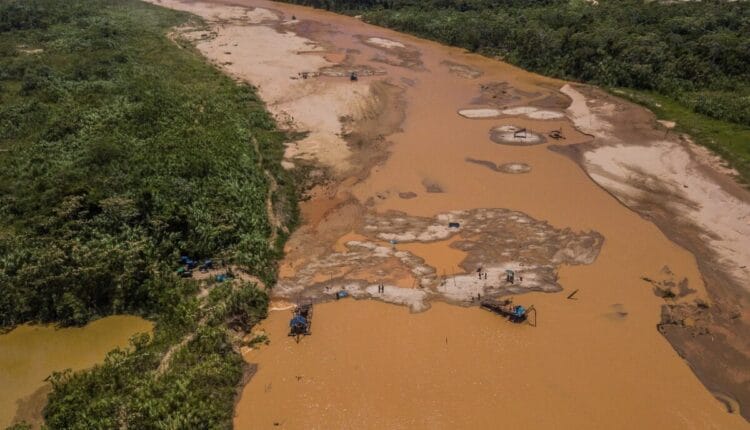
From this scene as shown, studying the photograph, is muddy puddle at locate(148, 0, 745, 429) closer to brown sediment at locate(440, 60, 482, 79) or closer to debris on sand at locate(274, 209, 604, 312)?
debris on sand at locate(274, 209, 604, 312)

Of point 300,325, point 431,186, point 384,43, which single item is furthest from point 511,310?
point 384,43

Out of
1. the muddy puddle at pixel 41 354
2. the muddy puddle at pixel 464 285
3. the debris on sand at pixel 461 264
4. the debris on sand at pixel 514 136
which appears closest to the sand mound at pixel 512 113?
the muddy puddle at pixel 464 285

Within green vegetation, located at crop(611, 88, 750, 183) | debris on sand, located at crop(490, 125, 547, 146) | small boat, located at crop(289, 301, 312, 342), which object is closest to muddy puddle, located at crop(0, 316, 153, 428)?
small boat, located at crop(289, 301, 312, 342)

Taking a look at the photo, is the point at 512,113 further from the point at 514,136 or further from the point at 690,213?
the point at 690,213

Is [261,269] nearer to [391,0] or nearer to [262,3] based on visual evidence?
[391,0]

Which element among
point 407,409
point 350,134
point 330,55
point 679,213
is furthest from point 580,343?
point 330,55
